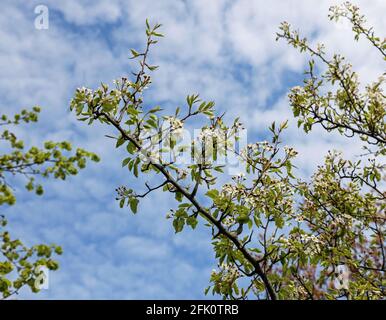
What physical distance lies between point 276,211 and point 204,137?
2.79 feet

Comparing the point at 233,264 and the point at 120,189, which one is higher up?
the point at 120,189

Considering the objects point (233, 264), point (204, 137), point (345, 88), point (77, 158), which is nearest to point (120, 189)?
point (204, 137)

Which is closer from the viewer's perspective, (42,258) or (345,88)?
(345,88)

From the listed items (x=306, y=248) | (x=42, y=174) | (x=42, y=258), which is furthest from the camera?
(x=42, y=174)

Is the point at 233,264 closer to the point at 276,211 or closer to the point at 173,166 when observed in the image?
the point at 276,211
